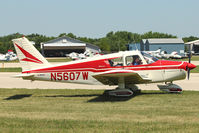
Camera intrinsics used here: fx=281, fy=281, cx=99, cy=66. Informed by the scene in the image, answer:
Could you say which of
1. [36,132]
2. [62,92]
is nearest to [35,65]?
[62,92]

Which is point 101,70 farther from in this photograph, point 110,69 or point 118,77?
point 118,77

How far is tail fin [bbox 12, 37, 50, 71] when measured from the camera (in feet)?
39.8

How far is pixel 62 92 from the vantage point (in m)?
13.8

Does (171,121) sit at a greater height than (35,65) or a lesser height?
lesser

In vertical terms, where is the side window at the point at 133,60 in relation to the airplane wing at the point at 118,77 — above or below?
above

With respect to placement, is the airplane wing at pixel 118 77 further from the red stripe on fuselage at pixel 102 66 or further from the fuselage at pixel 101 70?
the red stripe on fuselage at pixel 102 66

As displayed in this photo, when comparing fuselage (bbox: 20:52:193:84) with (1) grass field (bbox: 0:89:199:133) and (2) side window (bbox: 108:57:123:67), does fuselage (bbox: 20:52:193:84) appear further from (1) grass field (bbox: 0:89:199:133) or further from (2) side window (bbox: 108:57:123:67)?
(1) grass field (bbox: 0:89:199:133)

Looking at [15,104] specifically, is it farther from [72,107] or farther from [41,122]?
[41,122]

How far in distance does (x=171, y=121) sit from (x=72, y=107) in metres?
3.76

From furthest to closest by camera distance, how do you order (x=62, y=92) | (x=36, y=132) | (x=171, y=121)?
(x=62, y=92), (x=171, y=121), (x=36, y=132)

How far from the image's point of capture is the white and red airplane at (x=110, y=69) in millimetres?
11750

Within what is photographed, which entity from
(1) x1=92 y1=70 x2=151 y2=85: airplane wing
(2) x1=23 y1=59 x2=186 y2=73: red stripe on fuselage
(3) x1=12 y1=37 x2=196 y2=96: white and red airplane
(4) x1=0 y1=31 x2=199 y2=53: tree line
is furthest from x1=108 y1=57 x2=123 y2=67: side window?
(4) x1=0 y1=31 x2=199 y2=53: tree line

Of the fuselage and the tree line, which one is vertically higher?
the tree line

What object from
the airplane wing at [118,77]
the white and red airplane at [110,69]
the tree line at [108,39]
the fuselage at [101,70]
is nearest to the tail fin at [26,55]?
the white and red airplane at [110,69]
